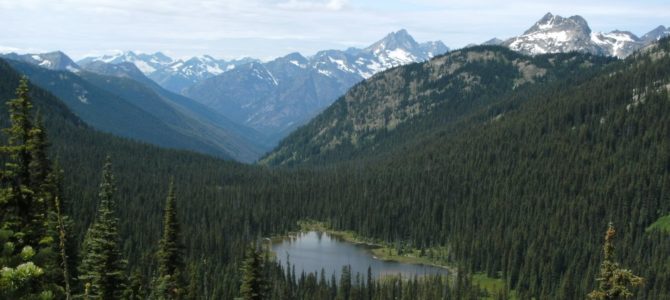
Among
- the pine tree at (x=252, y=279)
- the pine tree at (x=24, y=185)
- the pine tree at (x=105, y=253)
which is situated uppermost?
the pine tree at (x=24, y=185)

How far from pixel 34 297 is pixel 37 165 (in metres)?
21.9

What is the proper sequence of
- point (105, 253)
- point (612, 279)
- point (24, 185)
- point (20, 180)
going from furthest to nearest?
point (105, 253) → point (20, 180) → point (24, 185) → point (612, 279)

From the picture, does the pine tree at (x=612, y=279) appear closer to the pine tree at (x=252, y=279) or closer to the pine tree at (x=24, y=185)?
the pine tree at (x=24, y=185)

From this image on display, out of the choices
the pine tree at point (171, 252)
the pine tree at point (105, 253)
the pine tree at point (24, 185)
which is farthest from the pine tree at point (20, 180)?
the pine tree at point (171, 252)

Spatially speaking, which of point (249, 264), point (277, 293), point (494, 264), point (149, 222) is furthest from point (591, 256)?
point (249, 264)

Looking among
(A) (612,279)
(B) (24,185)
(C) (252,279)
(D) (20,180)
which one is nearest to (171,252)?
(C) (252,279)

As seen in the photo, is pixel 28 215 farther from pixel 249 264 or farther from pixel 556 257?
pixel 556 257

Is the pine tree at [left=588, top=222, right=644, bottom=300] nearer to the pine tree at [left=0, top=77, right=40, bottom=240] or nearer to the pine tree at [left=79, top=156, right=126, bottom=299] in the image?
the pine tree at [left=79, top=156, right=126, bottom=299]

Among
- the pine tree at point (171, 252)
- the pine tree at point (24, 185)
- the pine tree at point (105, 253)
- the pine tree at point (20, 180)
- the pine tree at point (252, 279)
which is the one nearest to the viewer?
the pine tree at point (24, 185)

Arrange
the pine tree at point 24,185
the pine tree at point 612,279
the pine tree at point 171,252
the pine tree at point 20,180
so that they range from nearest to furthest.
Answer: the pine tree at point 24,185 < the pine tree at point 20,180 < the pine tree at point 612,279 < the pine tree at point 171,252

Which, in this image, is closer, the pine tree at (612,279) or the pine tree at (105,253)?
the pine tree at (612,279)

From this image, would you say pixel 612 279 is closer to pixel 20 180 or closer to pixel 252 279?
pixel 252 279

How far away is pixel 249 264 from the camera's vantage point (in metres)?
60.7

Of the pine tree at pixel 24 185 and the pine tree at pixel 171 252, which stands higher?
the pine tree at pixel 24 185
